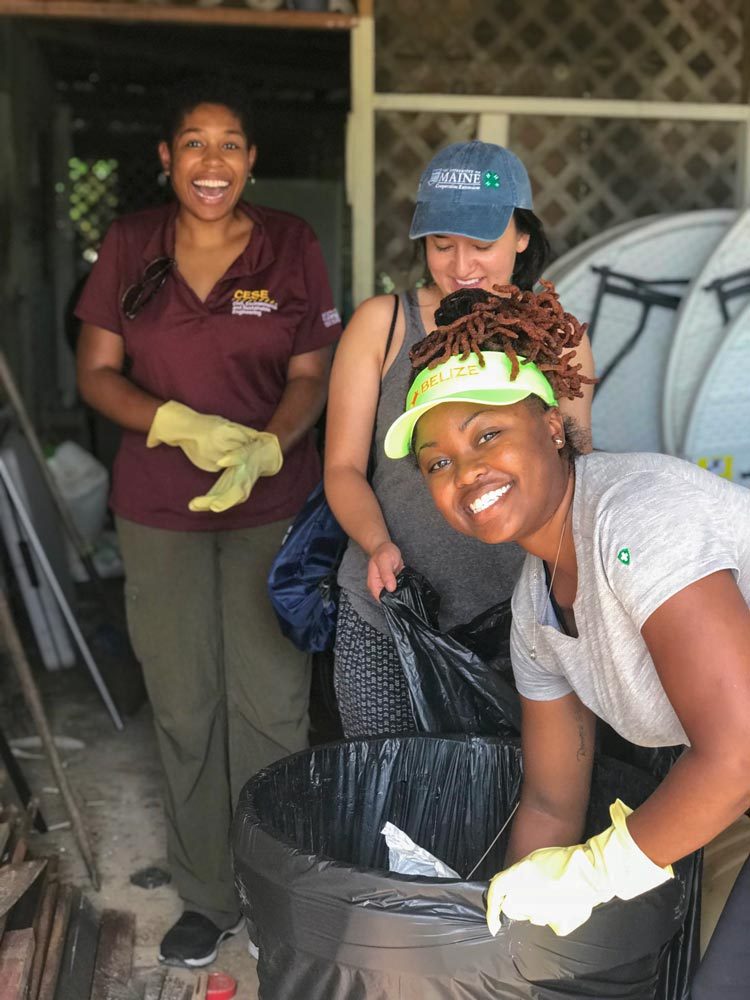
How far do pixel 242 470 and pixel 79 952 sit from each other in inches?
41.3

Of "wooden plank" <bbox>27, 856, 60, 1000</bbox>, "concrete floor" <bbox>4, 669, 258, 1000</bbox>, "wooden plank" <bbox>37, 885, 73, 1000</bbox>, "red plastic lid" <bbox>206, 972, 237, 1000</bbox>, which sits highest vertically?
"wooden plank" <bbox>27, 856, 60, 1000</bbox>

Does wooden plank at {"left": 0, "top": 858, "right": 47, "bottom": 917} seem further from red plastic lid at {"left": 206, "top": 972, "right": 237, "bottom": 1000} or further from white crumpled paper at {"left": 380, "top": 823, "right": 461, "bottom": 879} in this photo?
white crumpled paper at {"left": 380, "top": 823, "right": 461, "bottom": 879}

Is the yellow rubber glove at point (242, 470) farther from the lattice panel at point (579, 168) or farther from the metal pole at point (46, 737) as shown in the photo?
the lattice panel at point (579, 168)

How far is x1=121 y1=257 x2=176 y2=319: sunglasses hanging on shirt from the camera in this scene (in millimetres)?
2629

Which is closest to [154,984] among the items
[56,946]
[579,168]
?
[56,946]

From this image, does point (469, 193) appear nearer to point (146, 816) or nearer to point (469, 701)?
point (469, 701)

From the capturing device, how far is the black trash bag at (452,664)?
2.10m

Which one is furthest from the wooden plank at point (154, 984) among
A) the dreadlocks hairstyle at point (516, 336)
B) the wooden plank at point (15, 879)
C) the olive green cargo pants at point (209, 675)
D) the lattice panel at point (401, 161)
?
the lattice panel at point (401, 161)

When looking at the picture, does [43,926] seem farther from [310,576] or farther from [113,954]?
[310,576]

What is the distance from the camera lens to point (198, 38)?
6.27 metres

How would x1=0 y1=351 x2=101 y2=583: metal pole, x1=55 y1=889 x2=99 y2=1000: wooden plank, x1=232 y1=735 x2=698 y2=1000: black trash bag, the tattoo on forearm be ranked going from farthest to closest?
x1=0 y1=351 x2=101 y2=583: metal pole, x1=55 y1=889 x2=99 y2=1000: wooden plank, the tattoo on forearm, x1=232 y1=735 x2=698 y2=1000: black trash bag

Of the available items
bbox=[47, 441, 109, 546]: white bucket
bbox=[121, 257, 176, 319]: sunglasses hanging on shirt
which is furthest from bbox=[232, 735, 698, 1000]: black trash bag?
bbox=[47, 441, 109, 546]: white bucket

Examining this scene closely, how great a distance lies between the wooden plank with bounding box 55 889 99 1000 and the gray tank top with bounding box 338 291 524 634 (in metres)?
0.93

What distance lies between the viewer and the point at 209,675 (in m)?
2.73
